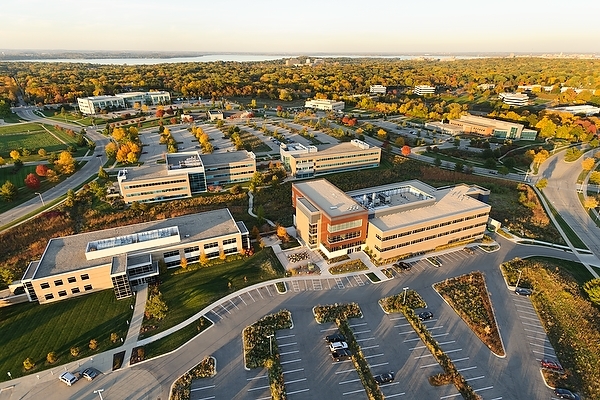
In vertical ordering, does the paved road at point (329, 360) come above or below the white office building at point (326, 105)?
below

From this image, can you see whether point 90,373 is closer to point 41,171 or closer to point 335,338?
point 335,338

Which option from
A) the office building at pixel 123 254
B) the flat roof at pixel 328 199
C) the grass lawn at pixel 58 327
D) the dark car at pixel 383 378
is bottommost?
the grass lawn at pixel 58 327

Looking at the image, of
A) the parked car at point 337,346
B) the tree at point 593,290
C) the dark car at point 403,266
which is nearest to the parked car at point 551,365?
the tree at point 593,290

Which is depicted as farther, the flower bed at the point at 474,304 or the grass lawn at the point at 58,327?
the flower bed at the point at 474,304

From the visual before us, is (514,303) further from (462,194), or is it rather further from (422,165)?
(422,165)

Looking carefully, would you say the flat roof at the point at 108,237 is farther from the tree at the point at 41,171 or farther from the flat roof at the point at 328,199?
the tree at the point at 41,171

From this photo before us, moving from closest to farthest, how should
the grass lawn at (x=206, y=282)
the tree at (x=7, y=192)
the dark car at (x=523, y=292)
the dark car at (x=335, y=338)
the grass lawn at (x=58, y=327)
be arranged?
the grass lawn at (x=58, y=327) < the dark car at (x=335, y=338) < the grass lawn at (x=206, y=282) < the dark car at (x=523, y=292) < the tree at (x=7, y=192)
